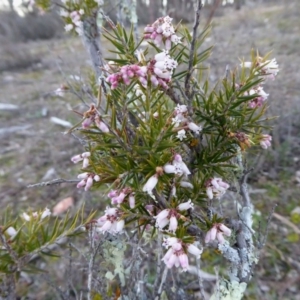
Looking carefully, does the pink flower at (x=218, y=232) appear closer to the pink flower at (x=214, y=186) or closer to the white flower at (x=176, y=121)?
the pink flower at (x=214, y=186)

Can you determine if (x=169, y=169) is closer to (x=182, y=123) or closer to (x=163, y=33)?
(x=182, y=123)

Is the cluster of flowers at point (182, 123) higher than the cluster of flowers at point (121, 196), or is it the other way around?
the cluster of flowers at point (182, 123)

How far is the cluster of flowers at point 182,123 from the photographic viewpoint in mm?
1010

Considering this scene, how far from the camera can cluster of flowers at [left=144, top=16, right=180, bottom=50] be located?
103cm

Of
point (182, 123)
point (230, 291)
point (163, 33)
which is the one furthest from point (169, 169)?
point (230, 291)

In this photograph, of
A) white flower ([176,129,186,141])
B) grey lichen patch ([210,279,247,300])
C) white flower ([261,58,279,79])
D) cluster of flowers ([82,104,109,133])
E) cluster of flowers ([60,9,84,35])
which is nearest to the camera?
cluster of flowers ([82,104,109,133])

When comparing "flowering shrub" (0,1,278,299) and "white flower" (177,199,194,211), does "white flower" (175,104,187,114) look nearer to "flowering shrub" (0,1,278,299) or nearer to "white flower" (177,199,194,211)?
"flowering shrub" (0,1,278,299)

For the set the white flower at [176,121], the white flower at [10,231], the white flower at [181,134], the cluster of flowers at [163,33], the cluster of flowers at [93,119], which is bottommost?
the white flower at [10,231]

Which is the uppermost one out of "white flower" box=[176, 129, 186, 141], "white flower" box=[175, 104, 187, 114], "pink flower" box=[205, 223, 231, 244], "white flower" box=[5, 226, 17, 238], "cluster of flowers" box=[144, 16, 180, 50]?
"cluster of flowers" box=[144, 16, 180, 50]

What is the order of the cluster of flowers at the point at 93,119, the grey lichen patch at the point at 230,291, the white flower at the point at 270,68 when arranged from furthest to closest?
the grey lichen patch at the point at 230,291, the white flower at the point at 270,68, the cluster of flowers at the point at 93,119

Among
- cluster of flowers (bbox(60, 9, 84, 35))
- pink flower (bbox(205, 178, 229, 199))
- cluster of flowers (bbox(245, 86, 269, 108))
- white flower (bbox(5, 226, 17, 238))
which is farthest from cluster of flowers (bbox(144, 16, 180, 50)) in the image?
cluster of flowers (bbox(60, 9, 84, 35))

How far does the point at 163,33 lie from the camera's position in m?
1.03

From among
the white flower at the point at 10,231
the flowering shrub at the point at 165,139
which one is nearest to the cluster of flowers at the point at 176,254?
the flowering shrub at the point at 165,139

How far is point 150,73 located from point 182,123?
17cm
